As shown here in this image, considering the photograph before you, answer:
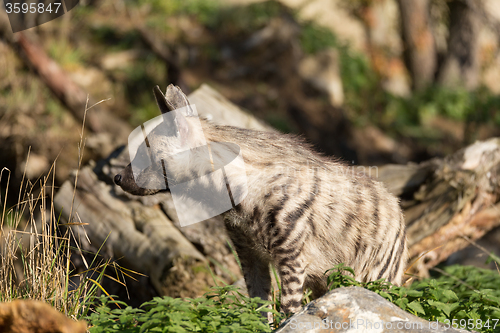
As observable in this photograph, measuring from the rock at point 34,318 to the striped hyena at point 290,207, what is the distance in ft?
3.98

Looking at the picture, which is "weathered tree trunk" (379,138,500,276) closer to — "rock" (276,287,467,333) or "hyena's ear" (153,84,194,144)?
"rock" (276,287,467,333)

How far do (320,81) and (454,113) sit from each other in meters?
3.83

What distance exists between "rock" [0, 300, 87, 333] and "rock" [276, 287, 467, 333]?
103 centimetres

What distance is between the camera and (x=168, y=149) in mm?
2857

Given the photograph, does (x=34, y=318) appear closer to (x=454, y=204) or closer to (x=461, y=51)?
(x=454, y=204)

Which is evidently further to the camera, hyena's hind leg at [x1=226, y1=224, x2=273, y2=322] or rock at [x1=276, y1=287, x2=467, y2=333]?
hyena's hind leg at [x1=226, y1=224, x2=273, y2=322]

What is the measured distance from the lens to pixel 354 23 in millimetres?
11867

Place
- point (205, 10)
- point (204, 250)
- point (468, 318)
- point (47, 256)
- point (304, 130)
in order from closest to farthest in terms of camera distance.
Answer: point (468, 318) → point (47, 256) → point (204, 250) → point (304, 130) → point (205, 10)

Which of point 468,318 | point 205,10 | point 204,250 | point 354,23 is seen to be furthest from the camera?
point 354,23

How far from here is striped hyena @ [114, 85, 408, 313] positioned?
2766 mm

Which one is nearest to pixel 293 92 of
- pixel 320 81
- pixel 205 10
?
pixel 320 81

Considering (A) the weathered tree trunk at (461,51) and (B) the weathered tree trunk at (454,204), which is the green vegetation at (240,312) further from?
(A) the weathered tree trunk at (461,51)

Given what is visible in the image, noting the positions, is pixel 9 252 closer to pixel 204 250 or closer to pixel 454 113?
pixel 204 250

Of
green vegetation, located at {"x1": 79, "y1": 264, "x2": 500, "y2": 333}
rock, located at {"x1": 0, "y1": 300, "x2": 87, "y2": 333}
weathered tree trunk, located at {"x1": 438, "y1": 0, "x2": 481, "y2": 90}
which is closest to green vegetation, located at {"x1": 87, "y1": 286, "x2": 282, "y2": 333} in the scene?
green vegetation, located at {"x1": 79, "y1": 264, "x2": 500, "y2": 333}
